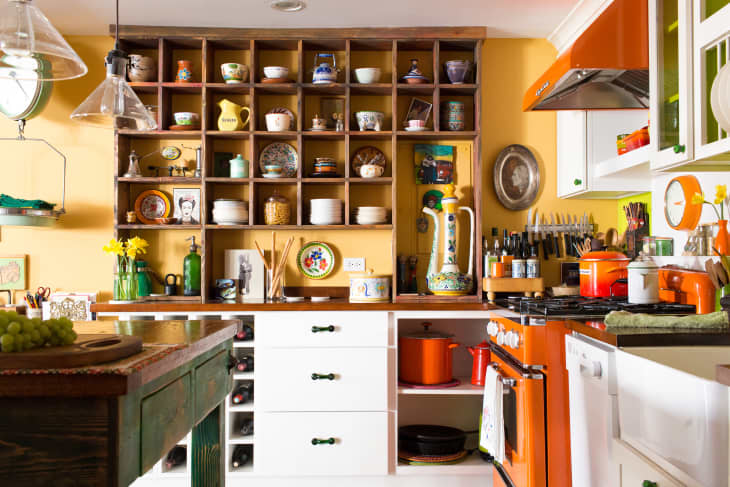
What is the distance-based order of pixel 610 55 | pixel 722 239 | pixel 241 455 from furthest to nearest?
1. pixel 241 455
2. pixel 610 55
3. pixel 722 239

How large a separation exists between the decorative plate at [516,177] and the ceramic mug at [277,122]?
4.21 feet

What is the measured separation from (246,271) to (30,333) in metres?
2.42

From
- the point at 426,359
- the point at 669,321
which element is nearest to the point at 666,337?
the point at 669,321

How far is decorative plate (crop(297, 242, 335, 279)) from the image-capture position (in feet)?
12.0

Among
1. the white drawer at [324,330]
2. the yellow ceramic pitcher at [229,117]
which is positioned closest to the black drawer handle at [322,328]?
the white drawer at [324,330]

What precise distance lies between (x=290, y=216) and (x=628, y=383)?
2.33 meters

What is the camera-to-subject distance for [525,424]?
7.72 ft

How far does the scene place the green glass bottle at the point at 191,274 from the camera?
11.6 ft

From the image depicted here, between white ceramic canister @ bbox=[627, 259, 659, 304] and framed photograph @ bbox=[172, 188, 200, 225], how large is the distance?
2.45 meters

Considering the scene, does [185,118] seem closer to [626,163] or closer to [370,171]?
[370,171]

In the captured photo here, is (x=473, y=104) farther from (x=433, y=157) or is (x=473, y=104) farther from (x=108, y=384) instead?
(x=108, y=384)

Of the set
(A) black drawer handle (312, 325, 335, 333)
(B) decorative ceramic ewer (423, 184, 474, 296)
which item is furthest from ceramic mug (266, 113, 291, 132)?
(A) black drawer handle (312, 325, 335, 333)

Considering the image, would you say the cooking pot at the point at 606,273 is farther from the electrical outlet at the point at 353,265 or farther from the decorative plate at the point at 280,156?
the decorative plate at the point at 280,156

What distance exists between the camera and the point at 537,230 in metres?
3.64
